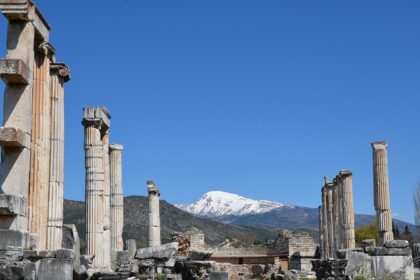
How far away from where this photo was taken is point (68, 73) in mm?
20969

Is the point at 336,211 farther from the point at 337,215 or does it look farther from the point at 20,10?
the point at 20,10

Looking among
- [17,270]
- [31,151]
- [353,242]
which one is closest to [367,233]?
A: [353,242]

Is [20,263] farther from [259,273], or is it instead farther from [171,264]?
[259,273]

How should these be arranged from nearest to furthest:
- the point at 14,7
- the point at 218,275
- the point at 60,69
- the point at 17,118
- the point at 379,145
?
the point at 17,118, the point at 14,7, the point at 60,69, the point at 218,275, the point at 379,145

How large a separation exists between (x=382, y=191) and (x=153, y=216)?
494 inches

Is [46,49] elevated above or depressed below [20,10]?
below

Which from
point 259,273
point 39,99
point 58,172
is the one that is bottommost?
point 259,273

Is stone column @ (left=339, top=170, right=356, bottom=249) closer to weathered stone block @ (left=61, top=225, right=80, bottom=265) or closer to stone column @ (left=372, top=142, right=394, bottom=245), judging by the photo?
stone column @ (left=372, top=142, right=394, bottom=245)

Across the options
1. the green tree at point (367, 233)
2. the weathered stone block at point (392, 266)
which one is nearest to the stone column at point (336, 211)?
the weathered stone block at point (392, 266)

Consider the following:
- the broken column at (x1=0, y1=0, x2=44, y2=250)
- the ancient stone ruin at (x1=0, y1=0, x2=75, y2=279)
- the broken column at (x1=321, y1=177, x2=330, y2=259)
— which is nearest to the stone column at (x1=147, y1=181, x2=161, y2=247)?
the broken column at (x1=321, y1=177, x2=330, y2=259)

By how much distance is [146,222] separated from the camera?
108 metres

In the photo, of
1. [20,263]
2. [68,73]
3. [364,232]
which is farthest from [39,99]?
[364,232]

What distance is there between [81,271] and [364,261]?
950 cm

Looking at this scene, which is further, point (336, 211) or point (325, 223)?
point (325, 223)
